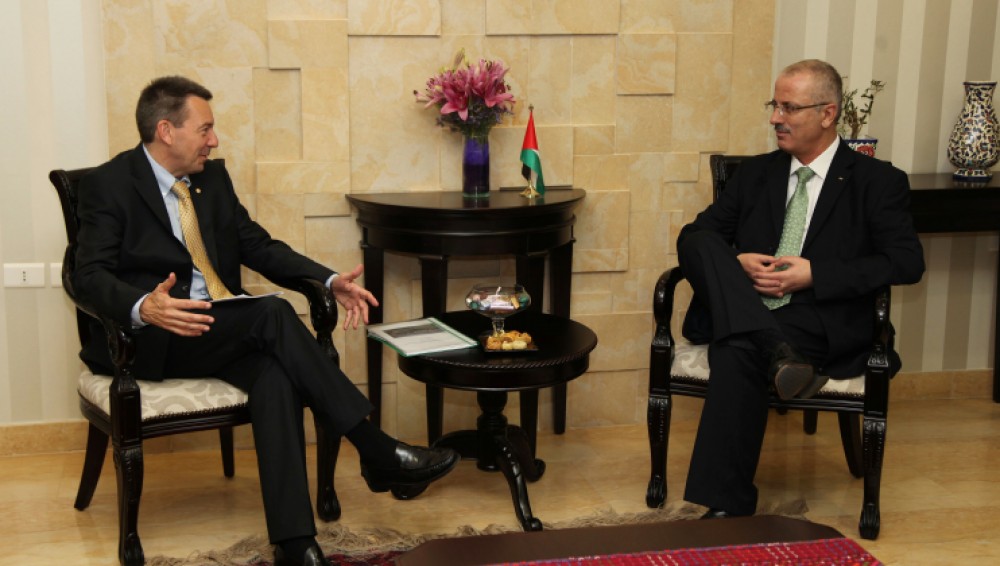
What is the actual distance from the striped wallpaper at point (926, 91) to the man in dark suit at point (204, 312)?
244 centimetres

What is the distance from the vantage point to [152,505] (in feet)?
12.7

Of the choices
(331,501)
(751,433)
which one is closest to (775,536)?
(751,433)

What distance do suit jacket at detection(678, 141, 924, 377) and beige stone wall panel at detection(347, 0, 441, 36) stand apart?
4.20 ft

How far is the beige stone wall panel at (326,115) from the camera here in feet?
14.0

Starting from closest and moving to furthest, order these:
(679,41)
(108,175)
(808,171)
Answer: (108,175), (808,171), (679,41)

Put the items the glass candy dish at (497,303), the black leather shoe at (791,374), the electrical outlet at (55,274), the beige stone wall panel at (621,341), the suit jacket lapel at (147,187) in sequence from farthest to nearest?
the beige stone wall panel at (621,341) → the electrical outlet at (55,274) → the glass candy dish at (497,303) → the suit jacket lapel at (147,187) → the black leather shoe at (791,374)

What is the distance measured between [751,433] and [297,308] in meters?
1.87

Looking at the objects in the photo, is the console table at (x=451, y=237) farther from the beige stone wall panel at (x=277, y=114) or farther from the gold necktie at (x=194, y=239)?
the gold necktie at (x=194, y=239)

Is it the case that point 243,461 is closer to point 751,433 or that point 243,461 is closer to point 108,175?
point 108,175

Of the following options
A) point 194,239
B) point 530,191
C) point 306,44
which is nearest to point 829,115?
point 530,191

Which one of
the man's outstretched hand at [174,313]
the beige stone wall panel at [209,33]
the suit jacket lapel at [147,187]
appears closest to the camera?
the man's outstretched hand at [174,313]

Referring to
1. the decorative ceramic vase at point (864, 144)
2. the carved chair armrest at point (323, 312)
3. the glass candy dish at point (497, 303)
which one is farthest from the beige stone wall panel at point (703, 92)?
the carved chair armrest at point (323, 312)

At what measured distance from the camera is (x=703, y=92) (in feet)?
15.2

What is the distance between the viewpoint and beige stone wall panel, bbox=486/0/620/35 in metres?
4.39
